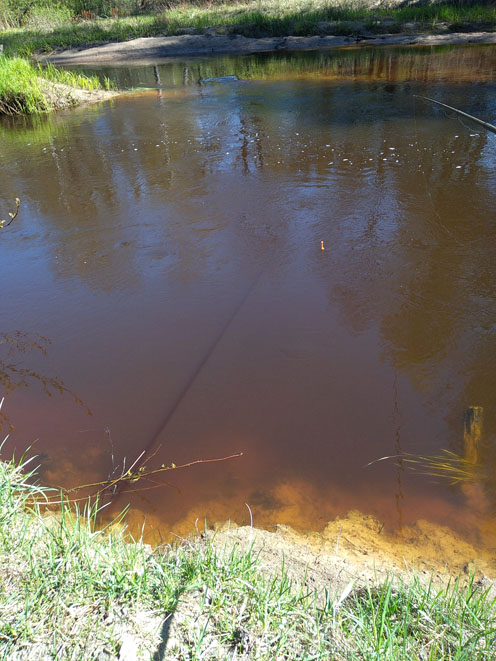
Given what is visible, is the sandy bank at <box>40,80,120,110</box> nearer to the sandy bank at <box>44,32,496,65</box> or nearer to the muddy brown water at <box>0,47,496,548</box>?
the muddy brown water at <box>0,47,496,548</box>

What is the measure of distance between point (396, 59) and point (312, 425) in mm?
12030

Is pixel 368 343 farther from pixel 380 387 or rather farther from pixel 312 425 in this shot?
pixel 312 425

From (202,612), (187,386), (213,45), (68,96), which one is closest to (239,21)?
(213,45)

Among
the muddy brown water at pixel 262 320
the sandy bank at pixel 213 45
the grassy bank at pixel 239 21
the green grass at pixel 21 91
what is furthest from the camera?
the grassy bank at pixel 239 21

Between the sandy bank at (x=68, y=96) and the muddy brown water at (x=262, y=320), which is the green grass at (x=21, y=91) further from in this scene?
the muddy brown water at (x=262, y=320)

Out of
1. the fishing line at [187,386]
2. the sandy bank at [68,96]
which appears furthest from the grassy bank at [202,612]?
the sandy bank at [68,96]

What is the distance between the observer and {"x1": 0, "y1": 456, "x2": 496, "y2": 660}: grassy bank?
116 cm

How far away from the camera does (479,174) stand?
14.1 ft

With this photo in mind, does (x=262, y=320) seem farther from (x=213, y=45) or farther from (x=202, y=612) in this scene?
(x=213, y=45)

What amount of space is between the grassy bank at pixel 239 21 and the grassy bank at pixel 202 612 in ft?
58.0

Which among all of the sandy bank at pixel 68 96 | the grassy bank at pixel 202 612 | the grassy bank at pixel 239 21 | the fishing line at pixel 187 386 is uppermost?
the grassy bank at pixel 239 21

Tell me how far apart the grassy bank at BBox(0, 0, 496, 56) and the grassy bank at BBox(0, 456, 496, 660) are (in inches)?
696

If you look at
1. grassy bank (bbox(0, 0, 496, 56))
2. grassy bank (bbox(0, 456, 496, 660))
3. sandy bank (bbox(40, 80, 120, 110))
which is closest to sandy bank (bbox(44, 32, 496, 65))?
Result: grassy bank (bbox(0, 0, 496, 56))

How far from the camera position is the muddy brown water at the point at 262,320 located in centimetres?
194
